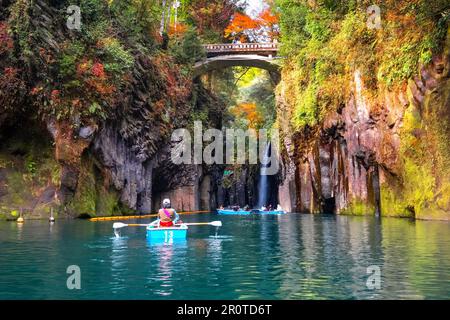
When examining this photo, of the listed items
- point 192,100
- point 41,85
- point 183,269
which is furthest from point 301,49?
point 183,269

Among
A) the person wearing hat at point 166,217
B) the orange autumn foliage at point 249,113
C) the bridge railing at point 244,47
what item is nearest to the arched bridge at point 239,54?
the bridge railing at point 244,47

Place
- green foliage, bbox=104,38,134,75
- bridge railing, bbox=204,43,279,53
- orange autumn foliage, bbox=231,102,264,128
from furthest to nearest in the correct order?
orange autumn foliage, bbox=231,102,264,128, bridge railing, bbox=204,43,279,53, green foliage, bbox=104,38,134,75

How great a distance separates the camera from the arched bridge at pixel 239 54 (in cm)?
5600

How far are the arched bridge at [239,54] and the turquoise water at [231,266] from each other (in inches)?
1478

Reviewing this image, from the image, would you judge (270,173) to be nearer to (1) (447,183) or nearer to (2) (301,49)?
(2) (301,49)

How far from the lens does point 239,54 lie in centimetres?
5675

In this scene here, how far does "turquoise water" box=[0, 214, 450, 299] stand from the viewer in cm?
995

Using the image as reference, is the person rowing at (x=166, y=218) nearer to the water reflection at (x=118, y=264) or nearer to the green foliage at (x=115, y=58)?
the water reflection at (x=118, y=264)

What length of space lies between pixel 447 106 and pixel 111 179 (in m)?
24.3

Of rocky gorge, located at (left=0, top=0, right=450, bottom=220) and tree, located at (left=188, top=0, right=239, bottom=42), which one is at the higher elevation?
tree, located at (left=188, top=0, right=239, bottom=42)
